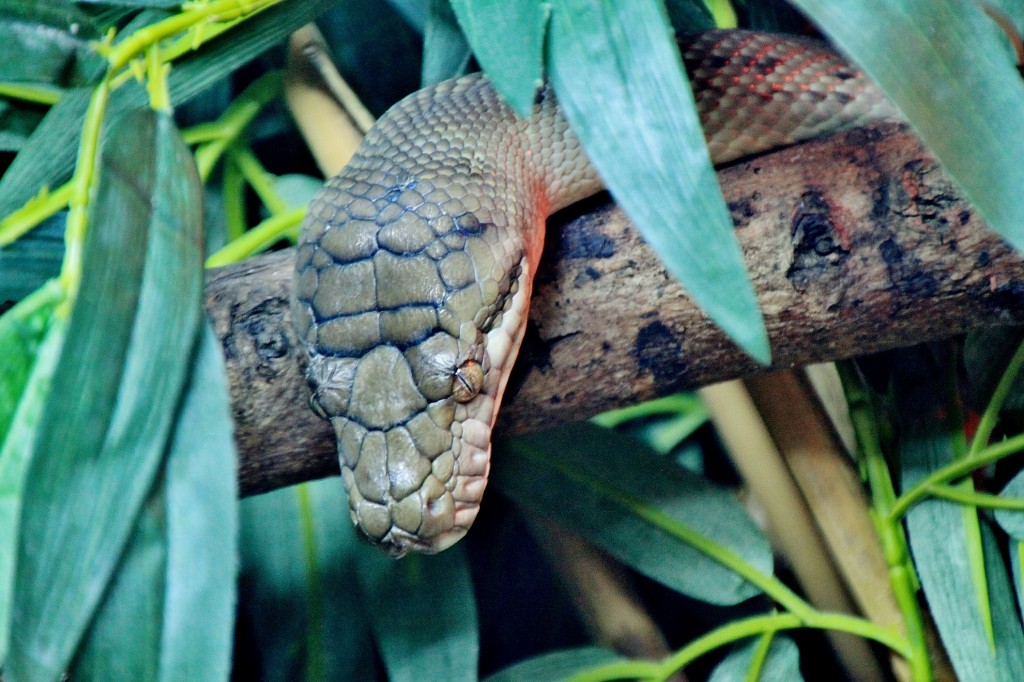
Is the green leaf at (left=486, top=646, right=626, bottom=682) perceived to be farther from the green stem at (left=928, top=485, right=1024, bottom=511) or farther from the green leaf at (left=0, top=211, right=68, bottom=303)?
the green leaf at (left=0, top=211, right=68, bottom=303)

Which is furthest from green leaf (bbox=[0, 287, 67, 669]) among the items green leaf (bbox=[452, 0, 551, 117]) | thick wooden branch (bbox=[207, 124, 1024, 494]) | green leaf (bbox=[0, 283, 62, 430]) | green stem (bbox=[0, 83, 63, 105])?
green stem (bbox=[0, 83, 63, 105])

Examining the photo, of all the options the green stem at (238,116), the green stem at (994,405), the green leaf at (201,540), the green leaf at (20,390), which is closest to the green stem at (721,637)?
the green stem at (994,405)

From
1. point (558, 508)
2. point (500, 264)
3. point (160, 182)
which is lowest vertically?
point (558, 508)

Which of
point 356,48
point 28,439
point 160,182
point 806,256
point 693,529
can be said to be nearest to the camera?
point 28,439

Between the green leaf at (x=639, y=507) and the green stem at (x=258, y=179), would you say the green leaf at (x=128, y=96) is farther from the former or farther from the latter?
the green leaf at (x=639, y=507)

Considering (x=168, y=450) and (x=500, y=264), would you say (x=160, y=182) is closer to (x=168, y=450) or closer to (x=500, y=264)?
(x=168, y=450)

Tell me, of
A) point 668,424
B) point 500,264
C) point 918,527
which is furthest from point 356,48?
point 918,527

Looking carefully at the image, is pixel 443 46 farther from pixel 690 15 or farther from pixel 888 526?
pixel 888 526
